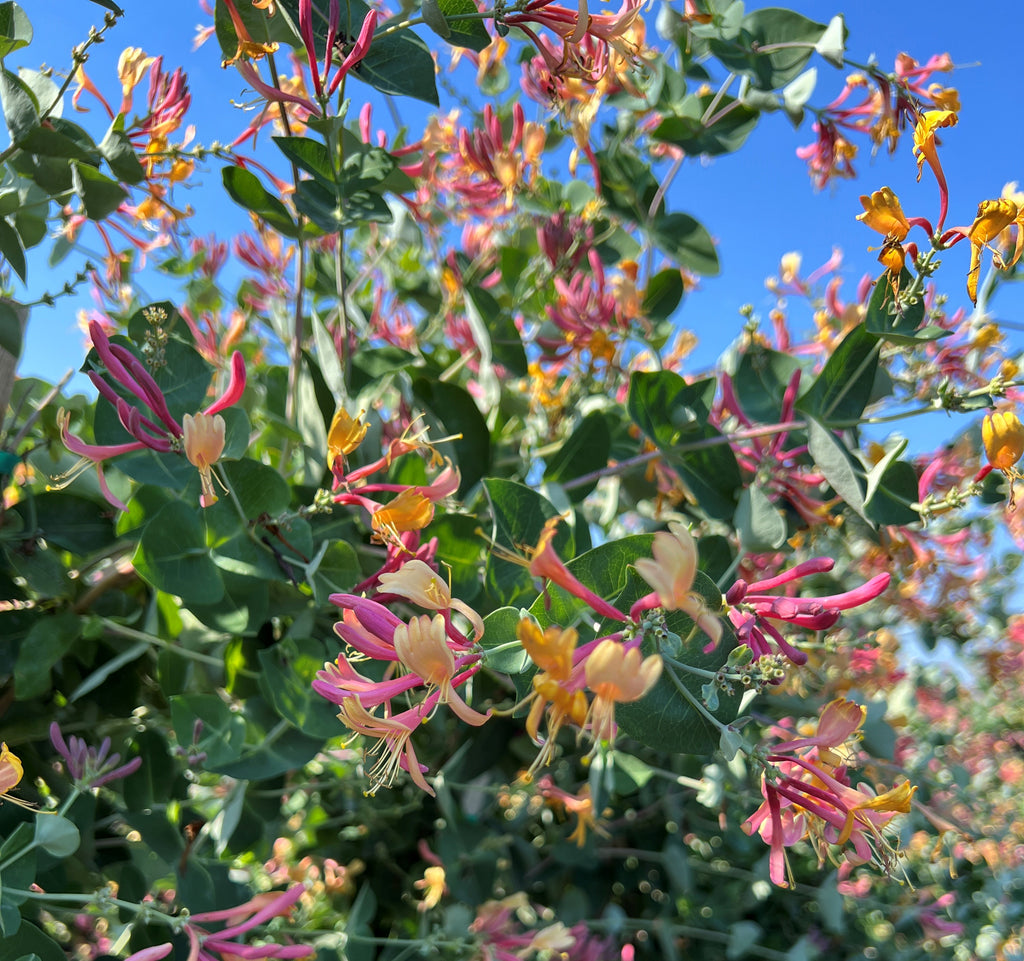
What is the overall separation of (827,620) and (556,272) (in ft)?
2.46

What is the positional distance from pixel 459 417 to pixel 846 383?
0.43 meters

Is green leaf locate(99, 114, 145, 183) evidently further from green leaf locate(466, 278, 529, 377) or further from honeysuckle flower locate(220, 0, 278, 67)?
green leaf locate(466, 278, 529, 377)

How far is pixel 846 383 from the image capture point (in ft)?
2.45

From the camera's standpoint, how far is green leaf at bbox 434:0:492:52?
2.15 ft

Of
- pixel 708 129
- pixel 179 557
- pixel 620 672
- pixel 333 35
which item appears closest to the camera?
pixel 620 672

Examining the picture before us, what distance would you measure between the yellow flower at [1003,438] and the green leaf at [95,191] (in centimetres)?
82

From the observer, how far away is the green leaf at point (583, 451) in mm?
868

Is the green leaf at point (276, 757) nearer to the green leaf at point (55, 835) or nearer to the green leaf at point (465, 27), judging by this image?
the green leaf at point (55, 835)

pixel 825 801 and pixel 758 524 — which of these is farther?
pixel 758 524

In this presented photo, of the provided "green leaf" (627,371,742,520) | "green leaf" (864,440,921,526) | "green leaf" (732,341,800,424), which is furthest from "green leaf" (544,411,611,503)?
"green leaf" (864,440,921,526)

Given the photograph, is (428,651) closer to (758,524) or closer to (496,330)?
(758,524)

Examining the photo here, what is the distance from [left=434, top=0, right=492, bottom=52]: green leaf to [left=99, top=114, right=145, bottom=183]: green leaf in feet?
1.13

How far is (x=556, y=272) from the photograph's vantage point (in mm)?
1115

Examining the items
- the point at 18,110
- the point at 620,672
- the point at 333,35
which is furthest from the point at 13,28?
the point at 620,672
